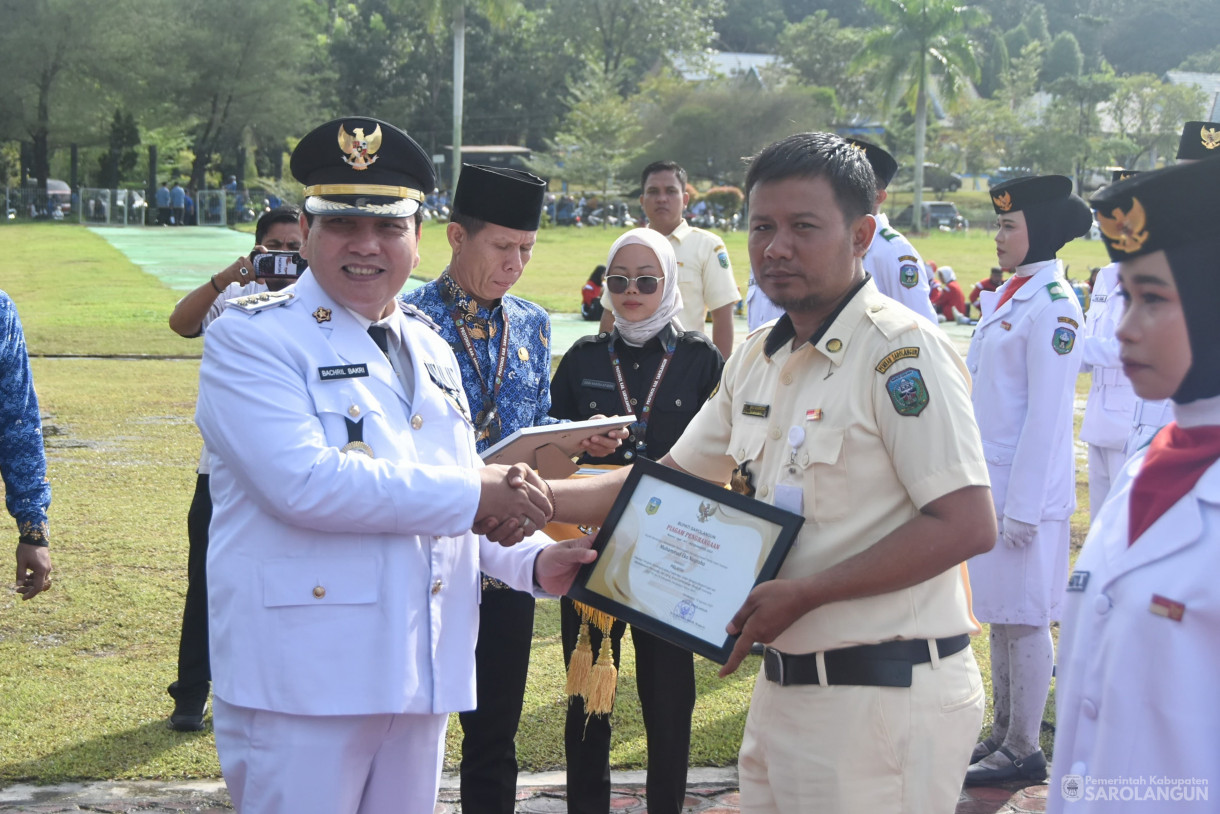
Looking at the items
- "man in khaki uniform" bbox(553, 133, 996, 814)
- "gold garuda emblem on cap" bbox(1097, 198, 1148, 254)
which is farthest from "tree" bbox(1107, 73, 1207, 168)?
"gold garuda emblem on cap" bbox(1097, 198, 1148, 254)

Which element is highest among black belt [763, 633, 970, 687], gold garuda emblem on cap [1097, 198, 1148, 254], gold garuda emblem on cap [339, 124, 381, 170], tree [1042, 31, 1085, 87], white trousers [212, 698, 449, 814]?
tree [1042, 31, 1085, 87]

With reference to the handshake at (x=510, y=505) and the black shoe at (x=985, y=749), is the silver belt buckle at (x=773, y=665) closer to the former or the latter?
the handshake at (x=510, y=505)

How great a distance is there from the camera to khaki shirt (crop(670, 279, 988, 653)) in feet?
8.32

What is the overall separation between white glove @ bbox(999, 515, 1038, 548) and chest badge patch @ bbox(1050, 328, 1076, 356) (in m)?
0.70

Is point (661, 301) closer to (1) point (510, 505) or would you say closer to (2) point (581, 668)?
(2) point (581, 668)

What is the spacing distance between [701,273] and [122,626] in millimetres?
4264

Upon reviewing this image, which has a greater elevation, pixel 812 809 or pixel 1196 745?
pixel 1196 745

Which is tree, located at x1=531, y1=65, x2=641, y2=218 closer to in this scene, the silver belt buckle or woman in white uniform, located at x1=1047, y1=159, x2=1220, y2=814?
the silver belt buckle

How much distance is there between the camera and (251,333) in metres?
2.72

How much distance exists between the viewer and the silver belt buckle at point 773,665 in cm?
273

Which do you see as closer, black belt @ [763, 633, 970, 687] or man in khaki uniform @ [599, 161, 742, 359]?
black belt @ [763, 633, 970, 687]

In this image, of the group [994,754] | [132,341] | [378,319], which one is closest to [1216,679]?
[378,319]

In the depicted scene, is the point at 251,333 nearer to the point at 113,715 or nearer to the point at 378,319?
the point at 378,319

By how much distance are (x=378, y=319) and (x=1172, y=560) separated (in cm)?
190
